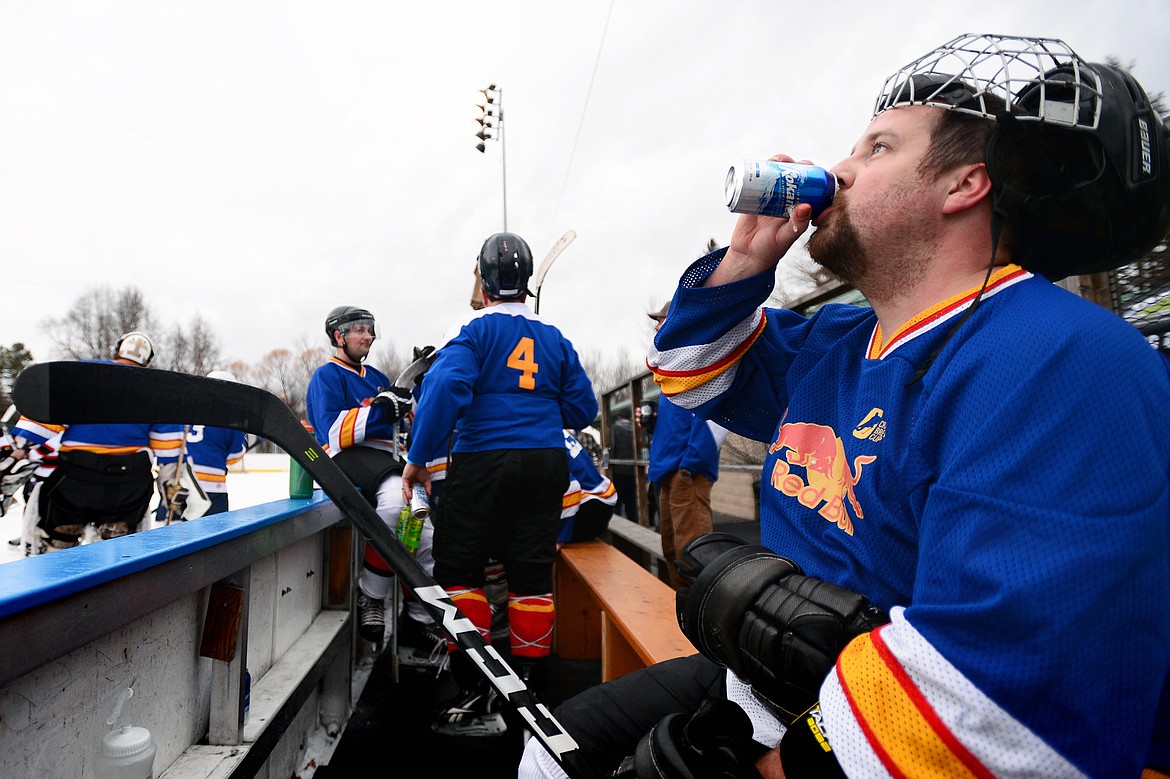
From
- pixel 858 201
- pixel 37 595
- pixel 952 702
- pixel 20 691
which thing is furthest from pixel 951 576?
pixel 20 691

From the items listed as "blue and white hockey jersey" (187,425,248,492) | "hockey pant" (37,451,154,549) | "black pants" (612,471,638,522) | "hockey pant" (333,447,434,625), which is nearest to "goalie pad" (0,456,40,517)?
"hockey pant" (37,451,154,549)

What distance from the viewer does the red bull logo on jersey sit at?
1.13 m

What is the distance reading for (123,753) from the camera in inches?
50.8

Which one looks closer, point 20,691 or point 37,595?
point 37,595

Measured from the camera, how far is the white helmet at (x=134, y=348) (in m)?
4.55

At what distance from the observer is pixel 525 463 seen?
3000 millimetres

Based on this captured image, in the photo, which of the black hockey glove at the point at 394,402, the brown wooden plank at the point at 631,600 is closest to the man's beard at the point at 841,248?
the brown wooden plank at the point at 631,600

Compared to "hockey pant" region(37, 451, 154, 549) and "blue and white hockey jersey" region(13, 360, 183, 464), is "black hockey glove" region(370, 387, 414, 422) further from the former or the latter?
"hockey pant" region(37, 451, 154, 549)

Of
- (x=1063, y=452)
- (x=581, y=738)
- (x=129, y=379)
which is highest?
(x=129, y=379)

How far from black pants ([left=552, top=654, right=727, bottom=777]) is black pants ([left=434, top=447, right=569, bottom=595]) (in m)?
1.54

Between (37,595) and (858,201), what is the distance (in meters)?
1.53

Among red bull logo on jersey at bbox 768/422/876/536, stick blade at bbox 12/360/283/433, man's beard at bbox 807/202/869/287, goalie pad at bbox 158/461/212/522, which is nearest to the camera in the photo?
stick blade at bbox 12/360/283/433

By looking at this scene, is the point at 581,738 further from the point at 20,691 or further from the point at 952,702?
the point at 20,691

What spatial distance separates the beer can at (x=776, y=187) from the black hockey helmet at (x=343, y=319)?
11.5 ft
